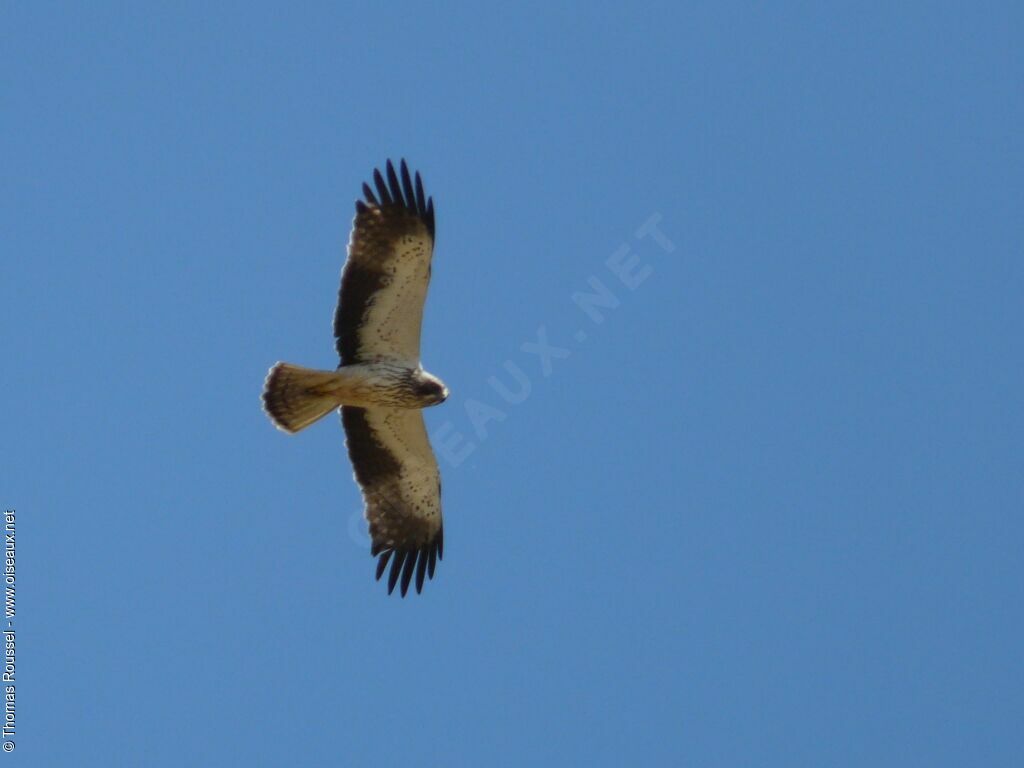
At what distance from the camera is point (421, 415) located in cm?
1471

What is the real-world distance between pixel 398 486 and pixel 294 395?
5.25 ft

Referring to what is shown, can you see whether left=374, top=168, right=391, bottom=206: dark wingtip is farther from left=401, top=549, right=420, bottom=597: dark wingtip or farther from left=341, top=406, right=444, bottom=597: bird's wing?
left=401, top=549, right=420, bottom=597: dark wingtip

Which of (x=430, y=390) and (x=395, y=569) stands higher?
(x=430, y=390)

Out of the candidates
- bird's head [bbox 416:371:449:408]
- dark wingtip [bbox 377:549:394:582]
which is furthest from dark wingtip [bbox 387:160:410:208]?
dark wingtip [bbox 377:549:394:582]

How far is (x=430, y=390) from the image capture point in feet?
46.3

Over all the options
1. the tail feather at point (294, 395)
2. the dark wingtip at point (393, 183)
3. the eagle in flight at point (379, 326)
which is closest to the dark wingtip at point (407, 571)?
the eagle in flight at point (379, 326)

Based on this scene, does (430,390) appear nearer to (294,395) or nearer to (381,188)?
(294,395)

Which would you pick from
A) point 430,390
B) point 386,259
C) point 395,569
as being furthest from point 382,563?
point 386,259

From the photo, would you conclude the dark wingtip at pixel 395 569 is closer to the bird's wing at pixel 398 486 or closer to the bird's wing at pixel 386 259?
the bird's wing at pixel 398 486

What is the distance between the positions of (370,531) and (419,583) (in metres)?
0.65

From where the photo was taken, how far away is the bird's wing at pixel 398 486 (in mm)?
14766

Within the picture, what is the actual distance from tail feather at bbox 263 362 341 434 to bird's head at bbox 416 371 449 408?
2.24ft

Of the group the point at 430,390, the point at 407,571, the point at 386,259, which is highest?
the point at 386,259

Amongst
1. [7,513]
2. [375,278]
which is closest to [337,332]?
[375,278]
